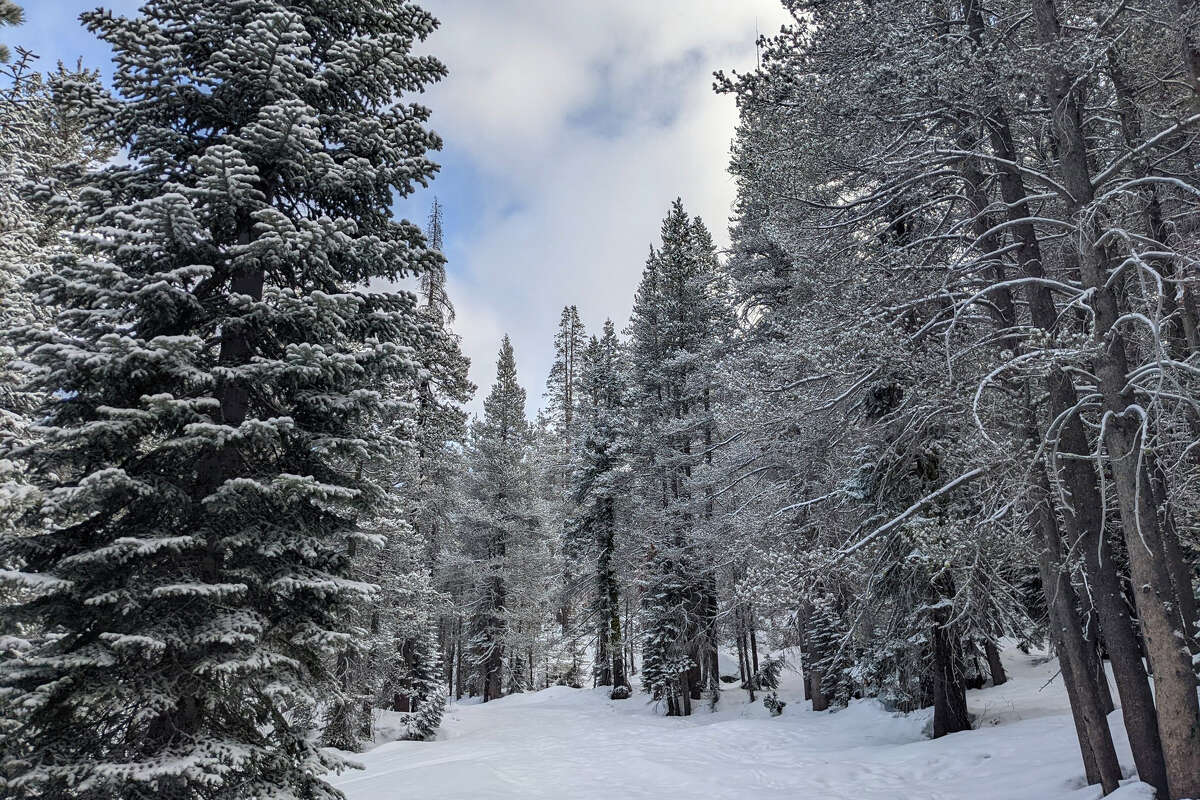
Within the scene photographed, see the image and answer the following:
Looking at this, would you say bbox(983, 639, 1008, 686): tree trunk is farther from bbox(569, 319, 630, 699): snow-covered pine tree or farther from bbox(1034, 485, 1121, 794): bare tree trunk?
bbox(569, 319, 630, 699): snow-covered pine tree

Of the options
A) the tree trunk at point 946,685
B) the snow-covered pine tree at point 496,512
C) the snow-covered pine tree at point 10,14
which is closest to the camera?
the snow-covered pine tree at point 10,14

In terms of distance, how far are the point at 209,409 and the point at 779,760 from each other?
10.8 m

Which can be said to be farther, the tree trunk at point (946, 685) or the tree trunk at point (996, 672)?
the tree trunk at point (996, 672)

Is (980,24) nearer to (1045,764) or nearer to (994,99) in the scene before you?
(994,99)

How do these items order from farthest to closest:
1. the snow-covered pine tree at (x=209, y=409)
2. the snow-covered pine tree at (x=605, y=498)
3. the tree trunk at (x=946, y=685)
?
the snow-covered pine tree at (x=605, y=498) → the tree trunk at (x=946, y=685) → the snow-covered pine tree at (x=209, y=409)

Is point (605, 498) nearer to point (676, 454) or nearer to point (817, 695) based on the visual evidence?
point (676, 454)

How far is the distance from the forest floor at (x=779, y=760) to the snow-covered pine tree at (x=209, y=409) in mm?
3944

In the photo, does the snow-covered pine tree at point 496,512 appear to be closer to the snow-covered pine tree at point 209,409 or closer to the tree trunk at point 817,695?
the tree trunk at point 817,695

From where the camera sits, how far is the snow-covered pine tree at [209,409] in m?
5.43

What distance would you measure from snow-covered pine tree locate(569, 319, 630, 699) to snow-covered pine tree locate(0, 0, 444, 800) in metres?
16.4

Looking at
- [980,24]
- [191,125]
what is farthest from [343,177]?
[980,24]

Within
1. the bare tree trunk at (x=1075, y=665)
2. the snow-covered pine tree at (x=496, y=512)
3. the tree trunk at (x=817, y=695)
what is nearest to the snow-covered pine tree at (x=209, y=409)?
the bare tree trunk at (x=1075, y=665)

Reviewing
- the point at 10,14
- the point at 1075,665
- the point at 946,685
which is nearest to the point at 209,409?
the point at 10,14

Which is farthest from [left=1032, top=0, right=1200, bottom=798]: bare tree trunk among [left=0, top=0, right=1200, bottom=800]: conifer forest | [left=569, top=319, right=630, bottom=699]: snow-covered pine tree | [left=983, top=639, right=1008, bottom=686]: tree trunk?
[left=569, top=319, right=630, bottom=699]: snow-covered pine tree
